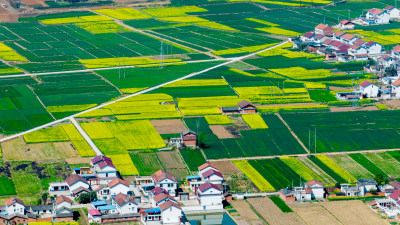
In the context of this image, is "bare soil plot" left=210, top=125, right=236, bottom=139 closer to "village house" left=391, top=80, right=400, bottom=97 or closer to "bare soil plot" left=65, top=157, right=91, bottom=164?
"bare soil plot" left=65, top=157, right=91, bottom=164

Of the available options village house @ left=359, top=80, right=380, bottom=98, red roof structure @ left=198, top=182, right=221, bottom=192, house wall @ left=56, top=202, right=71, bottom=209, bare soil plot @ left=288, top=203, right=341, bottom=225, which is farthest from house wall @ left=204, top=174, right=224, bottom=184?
village house @ left=359, top=80, right=380, bottom=98

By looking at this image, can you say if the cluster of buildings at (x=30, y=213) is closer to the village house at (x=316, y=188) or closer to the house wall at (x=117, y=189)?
the house wall at (x=117, y=189)

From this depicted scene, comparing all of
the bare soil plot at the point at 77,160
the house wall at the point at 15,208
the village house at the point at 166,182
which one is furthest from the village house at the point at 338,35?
the house wall at the point at 15,208

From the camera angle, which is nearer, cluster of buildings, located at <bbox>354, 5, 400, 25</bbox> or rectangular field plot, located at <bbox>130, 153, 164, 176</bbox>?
rectangular field plot, located at <bbox>130, 153, 164, 176</bbox>

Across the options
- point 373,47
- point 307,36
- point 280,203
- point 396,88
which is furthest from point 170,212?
point 307,36

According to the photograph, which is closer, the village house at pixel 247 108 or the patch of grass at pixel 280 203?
the patch of grass at pixel 280 203

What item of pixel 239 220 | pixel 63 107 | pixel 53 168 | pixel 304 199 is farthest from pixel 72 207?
pixel 63 107

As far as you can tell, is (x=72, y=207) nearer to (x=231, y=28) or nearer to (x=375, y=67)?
(x=375, y=67)
